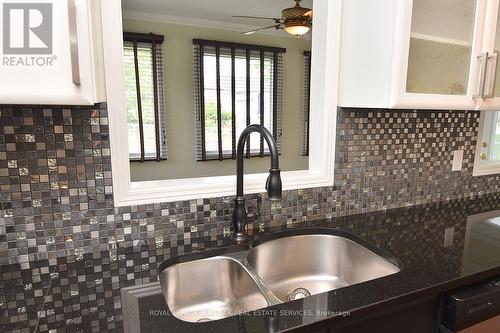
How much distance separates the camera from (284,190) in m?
1.27

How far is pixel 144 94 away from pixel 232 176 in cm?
281

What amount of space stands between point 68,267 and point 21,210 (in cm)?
22

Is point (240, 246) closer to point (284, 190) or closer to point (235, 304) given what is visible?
point (235, 304)

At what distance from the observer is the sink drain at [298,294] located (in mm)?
1134

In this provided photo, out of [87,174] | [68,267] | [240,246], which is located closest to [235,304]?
[240,246]

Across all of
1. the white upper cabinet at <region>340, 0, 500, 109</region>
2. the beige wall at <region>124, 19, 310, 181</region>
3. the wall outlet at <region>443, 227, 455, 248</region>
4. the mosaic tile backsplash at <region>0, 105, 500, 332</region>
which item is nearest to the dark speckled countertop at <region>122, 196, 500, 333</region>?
the wall outlet at <region>443, 227, 455, 248</region>

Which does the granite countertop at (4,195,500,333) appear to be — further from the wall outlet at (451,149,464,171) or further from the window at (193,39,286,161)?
the window at (193,39,286,161)

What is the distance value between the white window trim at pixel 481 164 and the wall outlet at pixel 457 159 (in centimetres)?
13

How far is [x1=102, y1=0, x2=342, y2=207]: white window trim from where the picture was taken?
3.18 feet

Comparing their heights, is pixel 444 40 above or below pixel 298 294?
above

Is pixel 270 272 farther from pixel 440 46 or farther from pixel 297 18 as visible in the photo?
pixel 297 18

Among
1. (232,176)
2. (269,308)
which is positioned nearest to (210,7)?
(232,176)

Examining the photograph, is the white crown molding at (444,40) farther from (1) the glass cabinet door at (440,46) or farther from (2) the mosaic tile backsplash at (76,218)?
(2) the mosaic tile backsplash at (76,218)

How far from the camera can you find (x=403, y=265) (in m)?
0.97
